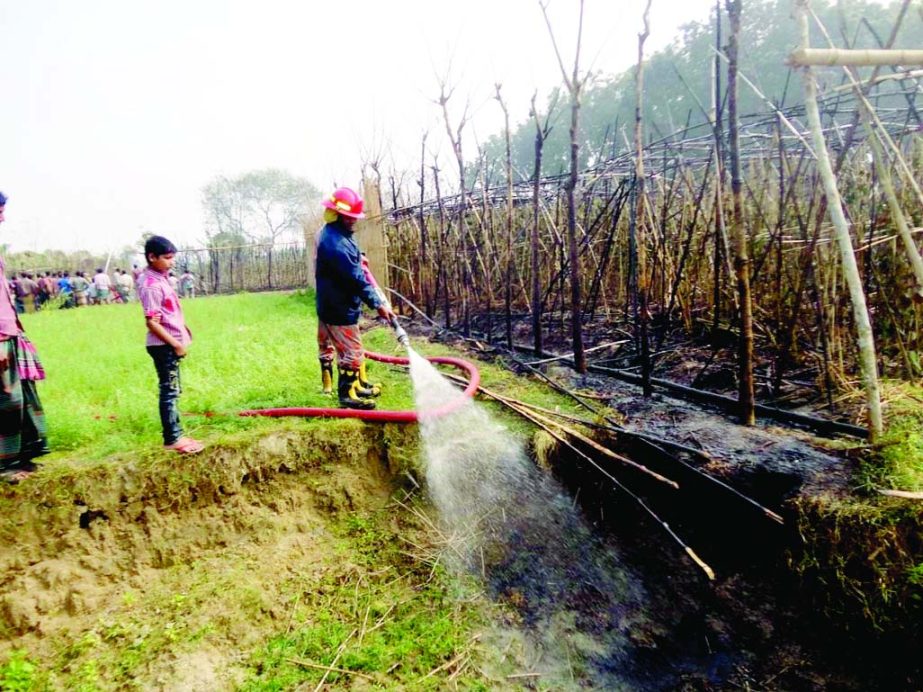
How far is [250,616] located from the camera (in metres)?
3.18

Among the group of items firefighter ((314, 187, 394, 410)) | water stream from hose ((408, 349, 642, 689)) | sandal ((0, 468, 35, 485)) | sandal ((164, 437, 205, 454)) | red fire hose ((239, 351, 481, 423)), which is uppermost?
firefighter ((314, 187, 394, 410))

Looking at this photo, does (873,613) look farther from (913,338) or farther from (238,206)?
(238,206)

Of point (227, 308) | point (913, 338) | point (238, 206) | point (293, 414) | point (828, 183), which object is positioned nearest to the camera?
point (828, 183)

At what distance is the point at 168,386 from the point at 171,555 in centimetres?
113

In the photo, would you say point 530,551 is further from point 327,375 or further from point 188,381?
point 188,381

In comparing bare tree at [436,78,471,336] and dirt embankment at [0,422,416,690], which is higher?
bare tree at [436,78,471,336]

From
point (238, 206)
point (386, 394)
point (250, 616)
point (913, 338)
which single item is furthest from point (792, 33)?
point (238, 206)

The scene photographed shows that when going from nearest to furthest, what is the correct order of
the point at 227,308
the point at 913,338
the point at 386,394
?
1. the point at 913,338
2. the point at 386,394
3. the point at 227,308

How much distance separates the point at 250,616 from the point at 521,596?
5.84 feet

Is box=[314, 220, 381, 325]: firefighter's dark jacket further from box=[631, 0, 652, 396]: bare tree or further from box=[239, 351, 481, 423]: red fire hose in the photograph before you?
box=[631, 0, 652, 396]: bare tree

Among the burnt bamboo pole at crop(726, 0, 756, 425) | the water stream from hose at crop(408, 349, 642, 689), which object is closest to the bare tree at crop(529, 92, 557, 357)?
the water stream from hose at crop(408, 349, 642, 689)

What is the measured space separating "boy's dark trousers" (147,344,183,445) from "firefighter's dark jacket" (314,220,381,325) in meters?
1.19

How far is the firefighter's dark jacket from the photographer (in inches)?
157

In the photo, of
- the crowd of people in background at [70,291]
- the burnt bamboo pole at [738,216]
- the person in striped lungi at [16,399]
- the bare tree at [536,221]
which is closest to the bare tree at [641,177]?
the burnt bamboo pole at [738,216]
